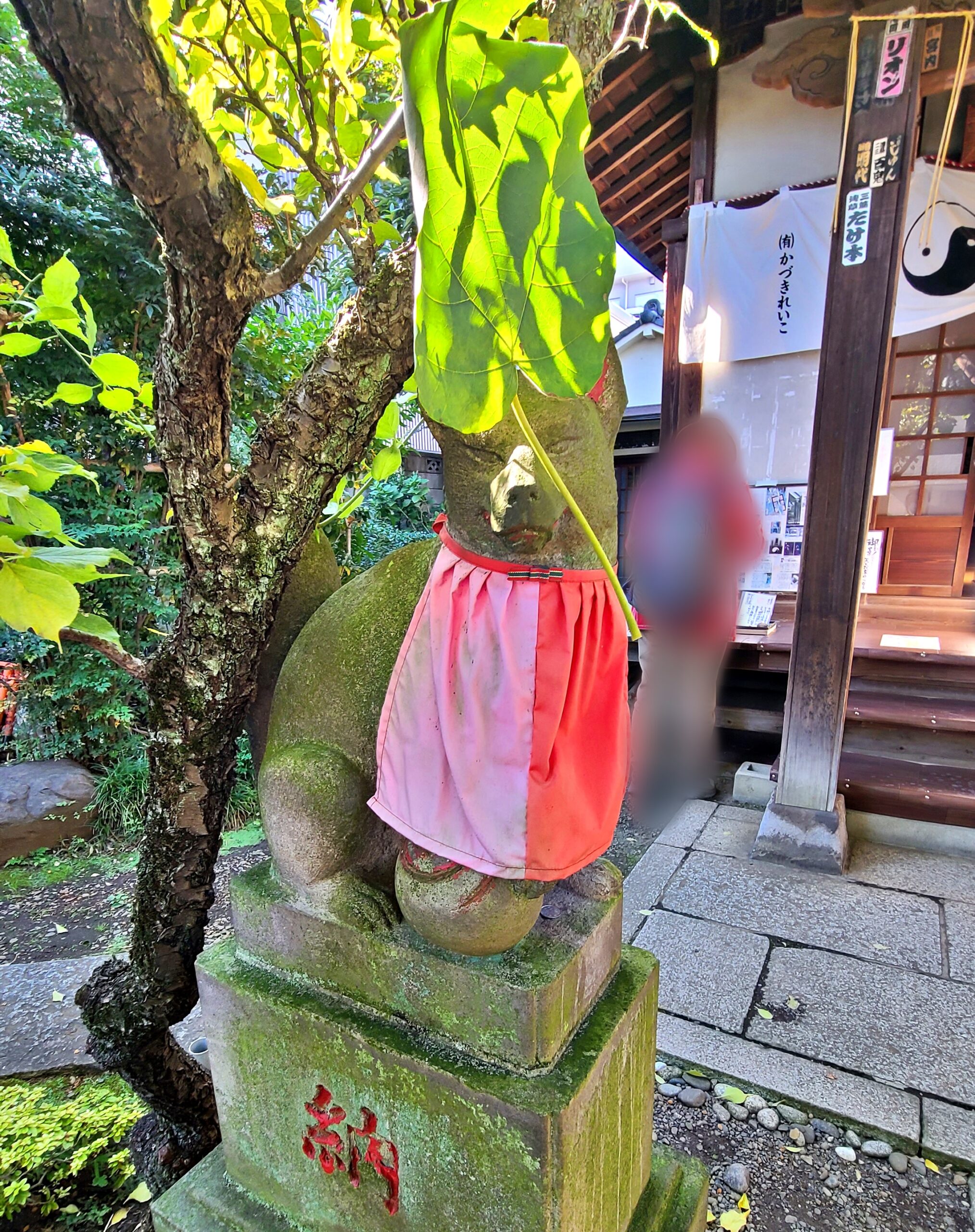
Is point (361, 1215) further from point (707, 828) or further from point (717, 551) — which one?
→ point (707, 828)

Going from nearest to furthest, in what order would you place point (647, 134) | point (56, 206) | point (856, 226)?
point (856, 226) < point (56, 206) < point (647, 134)

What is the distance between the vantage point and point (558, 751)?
1094 millimetres

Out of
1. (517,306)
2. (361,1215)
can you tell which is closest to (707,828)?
(361,1215)

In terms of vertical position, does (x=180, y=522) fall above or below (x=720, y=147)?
below

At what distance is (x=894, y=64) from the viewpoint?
317cm

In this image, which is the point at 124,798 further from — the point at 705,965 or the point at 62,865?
the point at 705,965

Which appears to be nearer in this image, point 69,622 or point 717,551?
point 69,622

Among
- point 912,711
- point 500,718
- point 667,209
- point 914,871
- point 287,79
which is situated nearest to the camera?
point 500,718

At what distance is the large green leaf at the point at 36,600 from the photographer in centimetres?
101

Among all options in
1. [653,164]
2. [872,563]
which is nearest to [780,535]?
[872,563]

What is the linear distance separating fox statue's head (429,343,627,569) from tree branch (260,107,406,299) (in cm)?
38

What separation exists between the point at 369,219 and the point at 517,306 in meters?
1.10

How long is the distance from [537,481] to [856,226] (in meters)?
3.42

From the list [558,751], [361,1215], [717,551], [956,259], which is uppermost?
[956,259]
